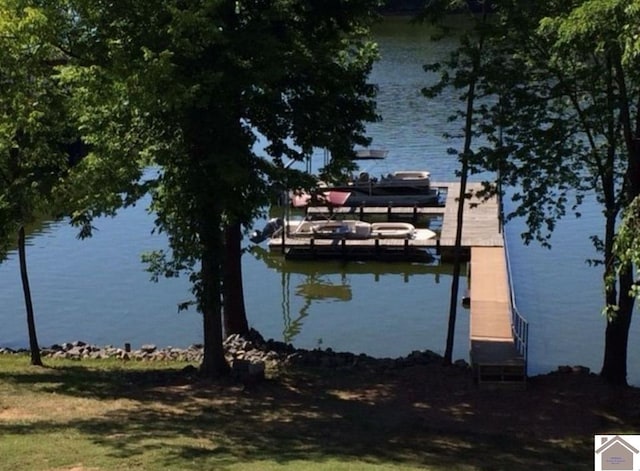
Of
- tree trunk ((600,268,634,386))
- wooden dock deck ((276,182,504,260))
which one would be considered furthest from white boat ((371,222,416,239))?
tree trunk ((600,268,634,386))

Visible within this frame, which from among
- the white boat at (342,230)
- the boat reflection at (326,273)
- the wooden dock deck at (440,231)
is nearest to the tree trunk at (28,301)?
the boat reflection at (326,273)

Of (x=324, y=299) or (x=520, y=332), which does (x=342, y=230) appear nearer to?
(x=324, y=299)

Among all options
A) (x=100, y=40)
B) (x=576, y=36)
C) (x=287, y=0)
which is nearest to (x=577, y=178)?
(x=576, y=36)

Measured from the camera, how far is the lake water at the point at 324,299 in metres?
21.9

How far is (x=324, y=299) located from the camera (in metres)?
26.6

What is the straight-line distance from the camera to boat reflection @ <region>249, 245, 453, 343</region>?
26.8 m

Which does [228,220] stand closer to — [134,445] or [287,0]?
[287,0]

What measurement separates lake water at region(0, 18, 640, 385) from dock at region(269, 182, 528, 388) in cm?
57

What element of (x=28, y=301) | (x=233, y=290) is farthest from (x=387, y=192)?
(x=28, y=301)

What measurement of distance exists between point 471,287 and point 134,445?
14357mm

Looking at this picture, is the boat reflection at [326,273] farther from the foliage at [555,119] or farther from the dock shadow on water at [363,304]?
the foliage at [555,119]

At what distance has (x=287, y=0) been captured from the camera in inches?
580

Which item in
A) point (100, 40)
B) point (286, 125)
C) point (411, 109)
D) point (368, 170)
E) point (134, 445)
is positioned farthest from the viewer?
point (411, 109)

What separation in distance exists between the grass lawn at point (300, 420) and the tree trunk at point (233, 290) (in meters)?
2.02
